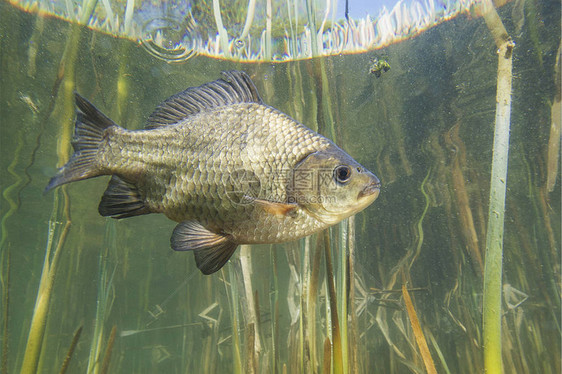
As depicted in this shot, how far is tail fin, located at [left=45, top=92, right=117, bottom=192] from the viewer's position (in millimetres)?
1458

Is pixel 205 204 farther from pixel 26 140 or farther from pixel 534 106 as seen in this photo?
pixel 26 140

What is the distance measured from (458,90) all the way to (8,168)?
57.3ft

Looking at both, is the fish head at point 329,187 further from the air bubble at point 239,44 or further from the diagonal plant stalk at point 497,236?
the air bubble at point 239,44

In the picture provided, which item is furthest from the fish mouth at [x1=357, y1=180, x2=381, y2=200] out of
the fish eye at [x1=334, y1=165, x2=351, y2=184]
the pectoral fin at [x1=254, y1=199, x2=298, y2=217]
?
the pectoral fin at [x1=254, y1=199, x2=298, y2=217]

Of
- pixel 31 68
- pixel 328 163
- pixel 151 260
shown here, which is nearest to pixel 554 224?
pixel 328 163

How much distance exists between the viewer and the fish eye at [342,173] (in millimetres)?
1419

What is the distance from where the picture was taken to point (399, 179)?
13594 mm

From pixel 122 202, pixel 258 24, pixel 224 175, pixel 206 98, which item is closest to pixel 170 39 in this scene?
pixel 258 24

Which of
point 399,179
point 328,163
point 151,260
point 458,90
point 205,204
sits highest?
point 458,90

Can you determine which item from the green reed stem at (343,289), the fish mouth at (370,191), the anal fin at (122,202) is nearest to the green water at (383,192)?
the green reed stem at (343,289)

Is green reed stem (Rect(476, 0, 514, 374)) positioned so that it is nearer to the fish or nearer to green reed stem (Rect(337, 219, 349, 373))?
the fish

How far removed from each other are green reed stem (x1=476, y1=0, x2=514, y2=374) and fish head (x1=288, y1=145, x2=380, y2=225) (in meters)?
0.79

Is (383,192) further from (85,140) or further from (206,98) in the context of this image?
(85,140)

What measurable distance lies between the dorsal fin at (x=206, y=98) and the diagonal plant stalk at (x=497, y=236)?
1.42 m
